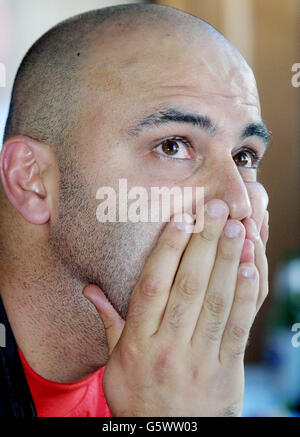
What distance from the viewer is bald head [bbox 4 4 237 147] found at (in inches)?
32.3

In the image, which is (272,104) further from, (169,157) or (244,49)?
(169,157)

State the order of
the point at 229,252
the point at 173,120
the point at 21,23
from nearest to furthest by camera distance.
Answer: the point at 229,252, the point at 173,120, the point at 21,23

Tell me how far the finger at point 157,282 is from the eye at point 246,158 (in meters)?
0.22

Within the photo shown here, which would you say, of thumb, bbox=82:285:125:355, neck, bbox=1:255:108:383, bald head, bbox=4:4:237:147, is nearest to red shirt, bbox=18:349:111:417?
neck, bbox=1:255:108:383

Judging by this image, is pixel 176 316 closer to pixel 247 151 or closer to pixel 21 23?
pixel 247 151

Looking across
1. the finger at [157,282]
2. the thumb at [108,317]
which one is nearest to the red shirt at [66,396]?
the thumb at [108,317]

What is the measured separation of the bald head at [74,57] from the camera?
821mm

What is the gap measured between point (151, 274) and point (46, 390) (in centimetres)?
38

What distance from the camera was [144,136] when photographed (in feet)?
2.54

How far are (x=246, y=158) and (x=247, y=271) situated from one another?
0.86 ft

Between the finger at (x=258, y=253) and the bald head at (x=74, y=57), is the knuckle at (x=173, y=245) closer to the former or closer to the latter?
the finger at (x=258, y=253)

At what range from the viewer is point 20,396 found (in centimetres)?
75

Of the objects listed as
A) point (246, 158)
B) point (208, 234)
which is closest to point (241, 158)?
point (246, 158)
